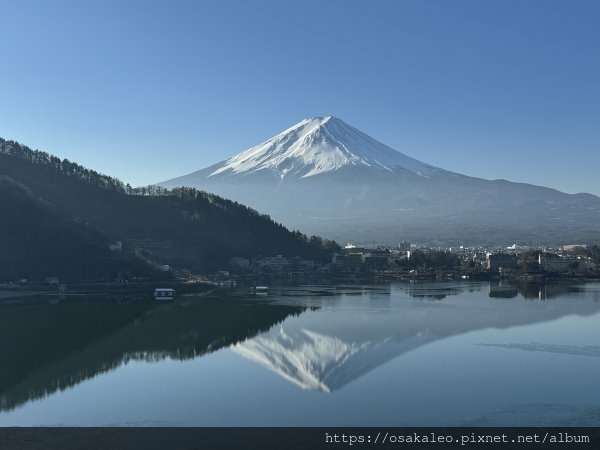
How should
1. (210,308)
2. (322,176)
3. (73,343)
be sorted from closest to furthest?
(73,343), (210,308), (322,176)

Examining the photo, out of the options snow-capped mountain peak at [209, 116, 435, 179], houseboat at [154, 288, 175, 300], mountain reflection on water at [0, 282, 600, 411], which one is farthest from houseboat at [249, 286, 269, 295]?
snow-capped mountain peak at [209, 116, 435, 179]

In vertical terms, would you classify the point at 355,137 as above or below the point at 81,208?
above

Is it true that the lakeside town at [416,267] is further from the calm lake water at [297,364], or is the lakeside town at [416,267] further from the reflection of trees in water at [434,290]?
the calm lake water at [297,364]

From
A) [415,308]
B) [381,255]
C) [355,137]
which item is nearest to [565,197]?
[355,137]

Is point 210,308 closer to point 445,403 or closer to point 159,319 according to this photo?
point 159,319

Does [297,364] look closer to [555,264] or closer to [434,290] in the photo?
[434,290]

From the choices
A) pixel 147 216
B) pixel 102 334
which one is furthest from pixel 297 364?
pixel 147 216
